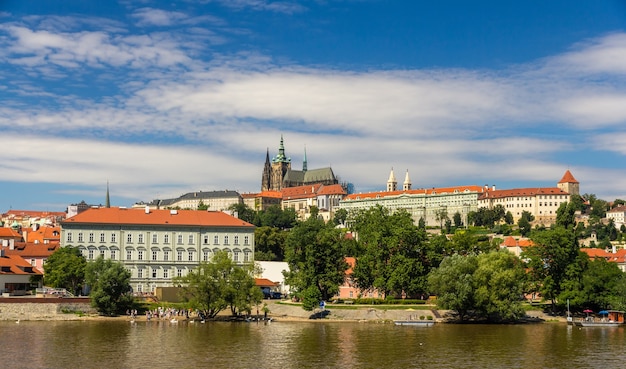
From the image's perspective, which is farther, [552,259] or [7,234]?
[7,234]

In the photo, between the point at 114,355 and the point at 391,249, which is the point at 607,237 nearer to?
the point at 391,249

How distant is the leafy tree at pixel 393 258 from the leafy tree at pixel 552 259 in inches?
390

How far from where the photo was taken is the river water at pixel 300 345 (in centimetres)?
4388

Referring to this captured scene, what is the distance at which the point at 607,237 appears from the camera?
179 meters

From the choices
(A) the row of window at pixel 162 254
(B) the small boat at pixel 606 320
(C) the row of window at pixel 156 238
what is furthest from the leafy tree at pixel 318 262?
(B) the small boat at pixel 606 320

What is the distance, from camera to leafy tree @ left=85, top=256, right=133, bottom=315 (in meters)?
68.4

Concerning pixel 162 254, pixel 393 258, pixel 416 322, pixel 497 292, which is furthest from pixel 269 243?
pixel 497 292

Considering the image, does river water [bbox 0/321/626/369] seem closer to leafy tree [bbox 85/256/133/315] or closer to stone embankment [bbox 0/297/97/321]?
stone embankment [bbox 0/297/97/321]

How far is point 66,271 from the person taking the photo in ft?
245

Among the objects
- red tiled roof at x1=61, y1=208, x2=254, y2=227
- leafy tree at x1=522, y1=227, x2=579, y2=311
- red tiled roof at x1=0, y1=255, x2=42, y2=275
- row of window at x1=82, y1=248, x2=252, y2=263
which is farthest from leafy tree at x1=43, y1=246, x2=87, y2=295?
leafy tree at x1=522, y1=227, x2=579, y2=311

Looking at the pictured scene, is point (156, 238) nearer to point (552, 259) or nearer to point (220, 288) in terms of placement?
point (220, 288)

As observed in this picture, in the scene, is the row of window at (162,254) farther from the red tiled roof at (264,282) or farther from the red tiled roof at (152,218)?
the red tiled roof at (152,218)

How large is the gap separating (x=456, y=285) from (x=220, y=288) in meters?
19.5

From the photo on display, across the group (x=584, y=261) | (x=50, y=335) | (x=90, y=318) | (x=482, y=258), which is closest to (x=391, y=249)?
(x=482, y=258)
